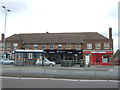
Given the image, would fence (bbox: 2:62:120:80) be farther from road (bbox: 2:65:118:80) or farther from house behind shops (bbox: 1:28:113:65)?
house behind shops (bbox: 1:28:113:65)

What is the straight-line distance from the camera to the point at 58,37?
55.3 meters

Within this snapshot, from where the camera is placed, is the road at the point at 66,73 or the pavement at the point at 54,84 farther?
the road at the point at 66,73

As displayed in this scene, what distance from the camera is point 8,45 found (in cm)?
5394

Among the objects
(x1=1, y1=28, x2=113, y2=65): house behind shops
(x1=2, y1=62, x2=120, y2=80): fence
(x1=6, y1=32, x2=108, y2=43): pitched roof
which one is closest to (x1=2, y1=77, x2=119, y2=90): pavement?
(x1=2, y1=62, x2=120, y2=80): fence

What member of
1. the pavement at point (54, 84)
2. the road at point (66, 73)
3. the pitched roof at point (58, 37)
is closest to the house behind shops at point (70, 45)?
the pitched roof at point (58, 37)

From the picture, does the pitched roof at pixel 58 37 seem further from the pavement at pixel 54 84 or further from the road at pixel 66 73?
the pavement at pixel 54 84

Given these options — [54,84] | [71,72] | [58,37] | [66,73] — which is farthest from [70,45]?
[54,84]

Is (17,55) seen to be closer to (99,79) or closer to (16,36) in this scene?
(99,79)

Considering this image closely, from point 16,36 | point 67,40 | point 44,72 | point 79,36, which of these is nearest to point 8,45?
point 16,36

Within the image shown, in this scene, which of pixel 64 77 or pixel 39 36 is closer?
pixel 64 77

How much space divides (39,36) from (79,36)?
11.7 m

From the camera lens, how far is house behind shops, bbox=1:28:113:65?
49.3 meters

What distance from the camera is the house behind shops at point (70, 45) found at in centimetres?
4934

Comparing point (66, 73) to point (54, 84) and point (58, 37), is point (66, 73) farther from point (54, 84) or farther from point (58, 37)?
point (58, 37)
